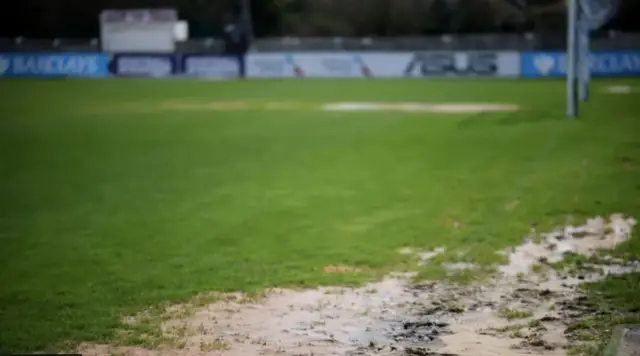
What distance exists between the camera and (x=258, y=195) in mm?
11016

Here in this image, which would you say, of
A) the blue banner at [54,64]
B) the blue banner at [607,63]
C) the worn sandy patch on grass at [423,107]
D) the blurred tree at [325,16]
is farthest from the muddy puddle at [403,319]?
the blue banner at [54,64]

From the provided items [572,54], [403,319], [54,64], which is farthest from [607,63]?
[403,319]

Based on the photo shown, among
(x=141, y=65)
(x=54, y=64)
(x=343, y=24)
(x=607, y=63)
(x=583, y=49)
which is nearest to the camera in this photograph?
(x=583, y=49)

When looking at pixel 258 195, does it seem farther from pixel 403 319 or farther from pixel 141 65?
pixel 141 65

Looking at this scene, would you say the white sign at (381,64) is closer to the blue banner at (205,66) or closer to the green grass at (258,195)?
the blue banner at (205,66)

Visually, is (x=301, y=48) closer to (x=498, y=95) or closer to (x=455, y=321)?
(x=498, y=95)

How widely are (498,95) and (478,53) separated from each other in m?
7.85

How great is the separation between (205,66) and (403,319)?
29.6 meters

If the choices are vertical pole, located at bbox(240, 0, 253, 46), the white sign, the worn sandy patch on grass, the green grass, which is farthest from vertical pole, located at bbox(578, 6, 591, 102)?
vertical pole, located at bbox(240, 0, 253, 46)

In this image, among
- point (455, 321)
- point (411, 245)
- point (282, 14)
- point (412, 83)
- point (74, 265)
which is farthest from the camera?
point (282, 14)

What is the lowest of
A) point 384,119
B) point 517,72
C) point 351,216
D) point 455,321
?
point 517,72

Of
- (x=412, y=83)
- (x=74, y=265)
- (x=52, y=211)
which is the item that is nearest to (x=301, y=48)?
(x=412, y=83)

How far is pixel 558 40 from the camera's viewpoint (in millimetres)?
31500

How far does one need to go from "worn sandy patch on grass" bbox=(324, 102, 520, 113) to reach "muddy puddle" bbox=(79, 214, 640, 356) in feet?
44.0
